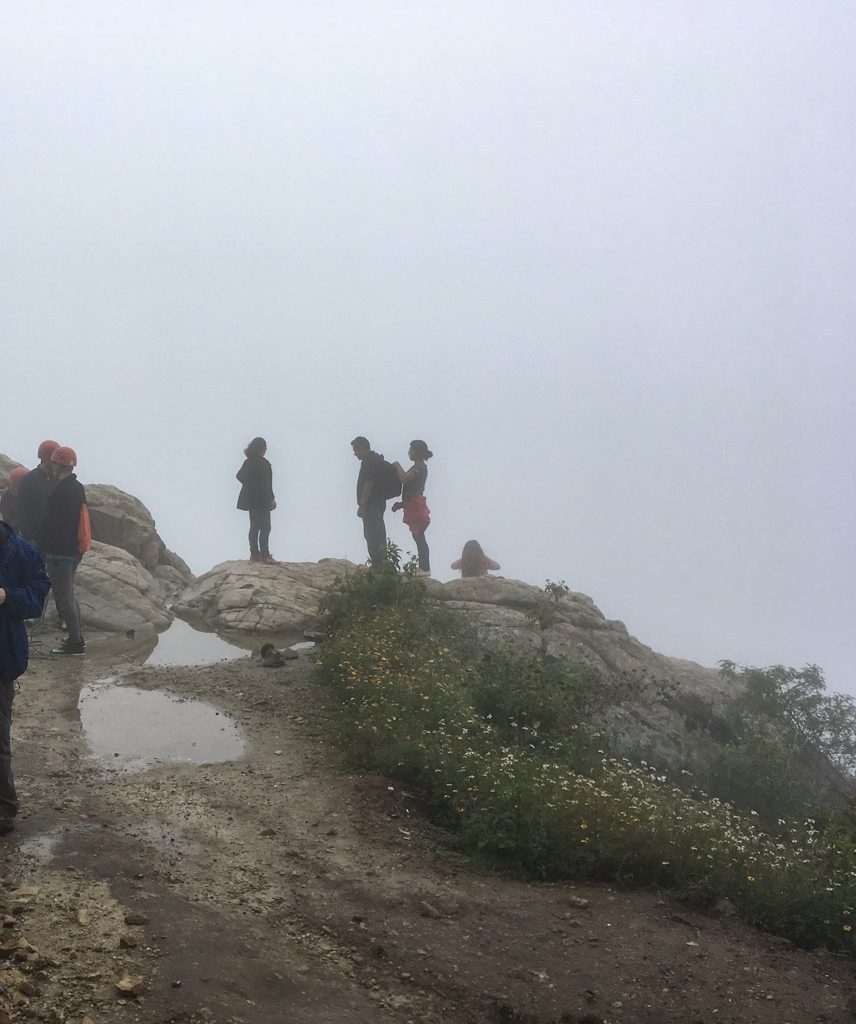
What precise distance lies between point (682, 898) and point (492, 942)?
1728 mm

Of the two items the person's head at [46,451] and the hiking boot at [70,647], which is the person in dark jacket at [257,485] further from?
the hiking boot at [70,647]

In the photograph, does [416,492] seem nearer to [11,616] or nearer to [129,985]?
[11,616]

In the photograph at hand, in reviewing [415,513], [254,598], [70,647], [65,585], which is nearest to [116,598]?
[254,598]

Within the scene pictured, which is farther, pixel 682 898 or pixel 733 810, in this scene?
pixel 733 810

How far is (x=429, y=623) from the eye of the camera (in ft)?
41.3

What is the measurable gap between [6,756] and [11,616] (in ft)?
3.20

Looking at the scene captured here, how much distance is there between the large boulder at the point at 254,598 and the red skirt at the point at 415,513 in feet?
5.99

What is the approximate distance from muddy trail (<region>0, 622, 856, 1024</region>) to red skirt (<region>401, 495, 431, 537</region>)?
9101 mm

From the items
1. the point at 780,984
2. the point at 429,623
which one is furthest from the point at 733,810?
the point at 780,984

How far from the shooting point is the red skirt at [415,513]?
55.2 ft

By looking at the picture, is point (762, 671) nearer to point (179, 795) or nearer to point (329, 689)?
point (329, 689)

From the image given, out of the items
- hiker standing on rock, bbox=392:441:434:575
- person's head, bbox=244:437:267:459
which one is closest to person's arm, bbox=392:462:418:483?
hiker standing on rock, bbox=392:441:434:575

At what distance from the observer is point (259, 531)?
57.0 feet

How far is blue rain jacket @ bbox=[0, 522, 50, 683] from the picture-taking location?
580cm
